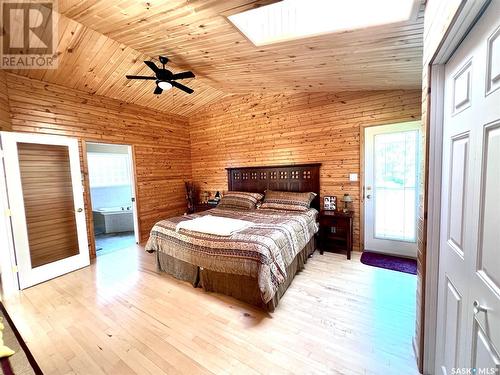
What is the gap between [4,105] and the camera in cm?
283

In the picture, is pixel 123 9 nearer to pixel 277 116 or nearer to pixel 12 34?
pixel 12 34

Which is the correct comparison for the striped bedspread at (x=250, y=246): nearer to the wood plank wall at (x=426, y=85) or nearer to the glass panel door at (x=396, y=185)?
the wood plank wall at (x=426, y=85)

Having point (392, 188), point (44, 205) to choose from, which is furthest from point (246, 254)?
point (44, 205)

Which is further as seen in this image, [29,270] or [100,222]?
[100,222]

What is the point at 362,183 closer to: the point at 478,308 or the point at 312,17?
the point at 312,17

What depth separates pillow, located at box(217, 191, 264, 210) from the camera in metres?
4.09

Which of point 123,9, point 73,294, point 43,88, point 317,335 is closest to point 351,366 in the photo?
point 317,335

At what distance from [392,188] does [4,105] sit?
18.2 ft

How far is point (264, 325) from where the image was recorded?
2.04 m

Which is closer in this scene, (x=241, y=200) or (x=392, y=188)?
(x=392, y=188)

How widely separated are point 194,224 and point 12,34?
9.25ft

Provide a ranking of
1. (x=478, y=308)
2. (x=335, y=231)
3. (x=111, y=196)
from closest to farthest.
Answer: (x=478, y=308), (x=335, y=231), (x=111, y=196)

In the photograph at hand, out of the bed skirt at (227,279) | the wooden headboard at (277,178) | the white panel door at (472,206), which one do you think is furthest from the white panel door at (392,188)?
the white panel door at (472,206)

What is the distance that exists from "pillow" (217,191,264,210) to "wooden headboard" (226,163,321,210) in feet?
1.15
